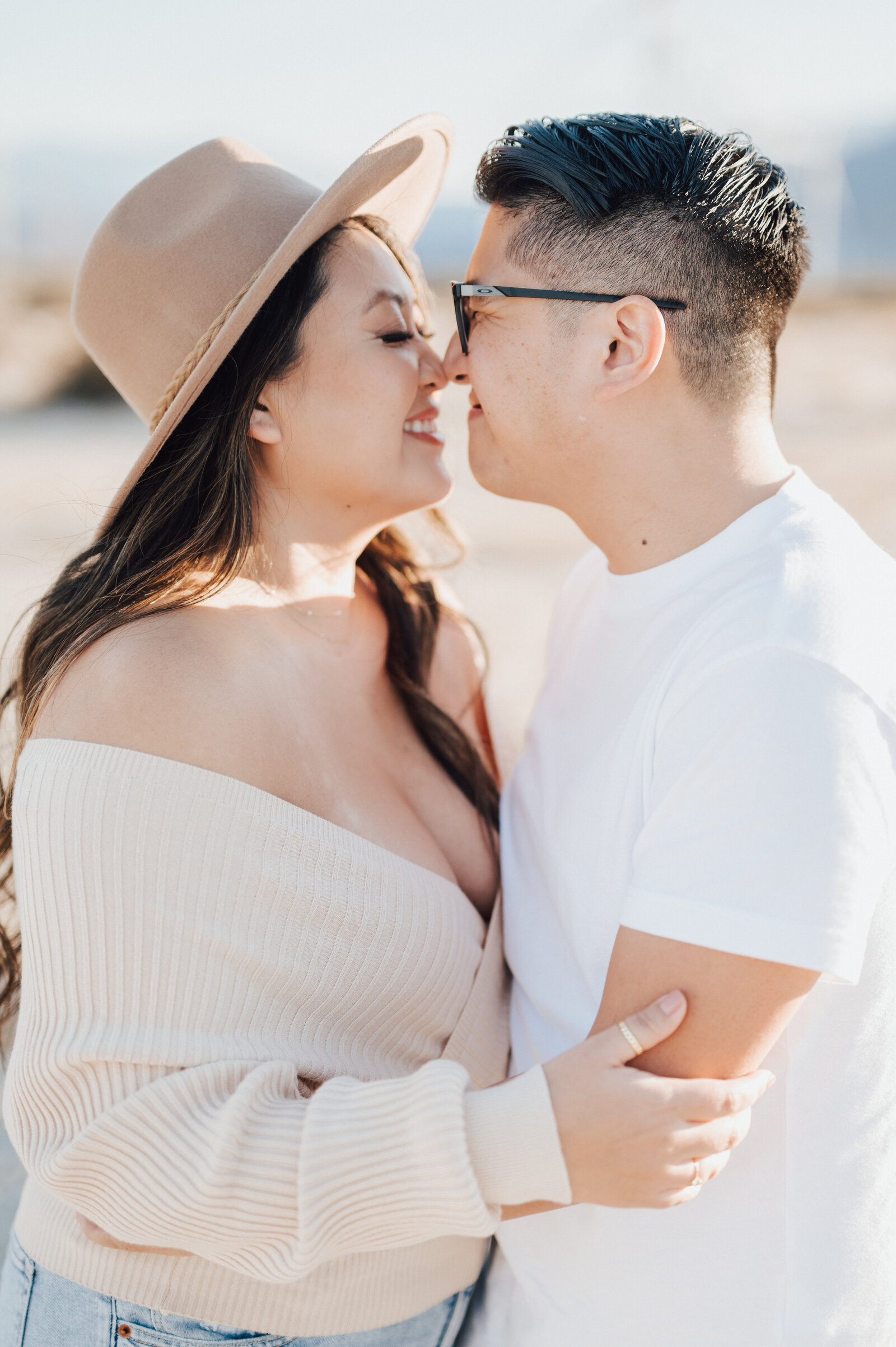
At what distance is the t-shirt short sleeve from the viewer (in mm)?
1417

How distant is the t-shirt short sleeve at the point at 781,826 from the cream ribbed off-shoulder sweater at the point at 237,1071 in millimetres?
398

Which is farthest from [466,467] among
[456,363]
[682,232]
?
[682,232]

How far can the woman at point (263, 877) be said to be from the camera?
1541 mm

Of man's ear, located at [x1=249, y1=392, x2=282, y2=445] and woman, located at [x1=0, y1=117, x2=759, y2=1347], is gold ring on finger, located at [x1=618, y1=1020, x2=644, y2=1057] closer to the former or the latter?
woman, located at [x1=0, y1=117, x2=759, y2=1347]

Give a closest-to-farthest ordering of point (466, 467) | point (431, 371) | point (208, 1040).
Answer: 1. point (208, 1040)
2. point (431, 371)
3. point (466, 467)

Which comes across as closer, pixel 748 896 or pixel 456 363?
pixel 748 896

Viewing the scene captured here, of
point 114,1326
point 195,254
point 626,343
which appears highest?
point 195,254

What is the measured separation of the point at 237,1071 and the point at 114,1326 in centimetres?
58

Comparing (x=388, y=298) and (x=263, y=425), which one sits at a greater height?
(x=388, y=298)

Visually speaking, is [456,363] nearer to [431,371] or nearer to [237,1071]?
[431,371]

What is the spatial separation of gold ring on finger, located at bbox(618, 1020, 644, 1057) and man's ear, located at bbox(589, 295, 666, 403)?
1.16m

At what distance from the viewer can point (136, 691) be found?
5.82ft

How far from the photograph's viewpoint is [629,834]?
70.5 inches

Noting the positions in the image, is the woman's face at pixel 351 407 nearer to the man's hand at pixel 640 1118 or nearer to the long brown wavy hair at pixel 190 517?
the long brown wavy hair at pixel 190 517
